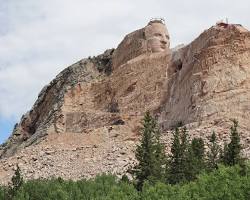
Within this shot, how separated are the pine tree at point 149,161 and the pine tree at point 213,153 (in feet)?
8.95

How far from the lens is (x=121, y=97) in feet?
236

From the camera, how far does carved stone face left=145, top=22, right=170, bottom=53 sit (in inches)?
2852

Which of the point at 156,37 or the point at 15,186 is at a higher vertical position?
the point at 156,37

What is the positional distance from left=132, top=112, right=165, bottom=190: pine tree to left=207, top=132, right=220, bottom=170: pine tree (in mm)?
2728

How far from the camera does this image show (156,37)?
72438 millimetres

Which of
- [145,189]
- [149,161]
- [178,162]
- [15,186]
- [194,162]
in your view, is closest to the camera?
[145,189]

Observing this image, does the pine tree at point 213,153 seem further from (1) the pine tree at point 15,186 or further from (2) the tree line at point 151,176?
(1) the pine tree at point 15,186

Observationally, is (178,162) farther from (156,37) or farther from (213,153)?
(156,37)

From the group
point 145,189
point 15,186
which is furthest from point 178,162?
point 15,186

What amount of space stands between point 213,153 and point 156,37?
82.0ft

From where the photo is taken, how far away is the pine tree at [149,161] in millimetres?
48719

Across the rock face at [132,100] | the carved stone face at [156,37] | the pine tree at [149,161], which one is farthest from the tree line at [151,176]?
the carved stone face at [156,37]

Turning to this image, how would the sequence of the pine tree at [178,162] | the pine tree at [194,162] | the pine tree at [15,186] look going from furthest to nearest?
the pine tree at [15,186] → the pine tree at [178,162] → the pine tree at [194,162]

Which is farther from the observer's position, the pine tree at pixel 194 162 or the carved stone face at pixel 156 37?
the carved stone face at pixel 156 37
